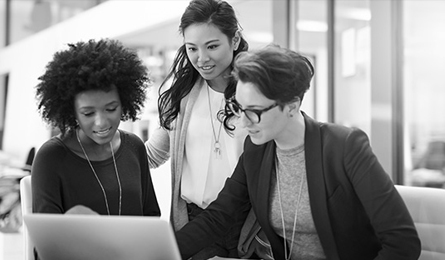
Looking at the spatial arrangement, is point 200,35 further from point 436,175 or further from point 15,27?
point 15,27

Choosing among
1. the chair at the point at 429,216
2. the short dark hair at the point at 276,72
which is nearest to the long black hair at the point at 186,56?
the short dark hair at the point at 276,72

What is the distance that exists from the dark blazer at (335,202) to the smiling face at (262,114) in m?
0.12

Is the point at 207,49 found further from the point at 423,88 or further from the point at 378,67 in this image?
the point at 423,88

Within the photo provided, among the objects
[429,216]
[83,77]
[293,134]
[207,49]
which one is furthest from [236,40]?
[429,216]

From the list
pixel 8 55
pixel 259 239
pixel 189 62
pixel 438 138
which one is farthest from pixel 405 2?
pixel 8 55

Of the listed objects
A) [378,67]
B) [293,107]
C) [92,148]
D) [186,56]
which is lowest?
[92,148]

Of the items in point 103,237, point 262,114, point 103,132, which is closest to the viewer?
point 103,237

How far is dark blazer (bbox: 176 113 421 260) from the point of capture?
151 centimetres

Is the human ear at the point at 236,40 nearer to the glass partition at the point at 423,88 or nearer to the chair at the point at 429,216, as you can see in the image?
the chair at the point at 429,216

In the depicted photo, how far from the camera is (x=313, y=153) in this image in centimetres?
166

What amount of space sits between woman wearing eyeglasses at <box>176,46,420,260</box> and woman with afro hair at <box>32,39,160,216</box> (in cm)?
25

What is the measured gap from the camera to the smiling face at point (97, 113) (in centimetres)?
165

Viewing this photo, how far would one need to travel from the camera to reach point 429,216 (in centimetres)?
170

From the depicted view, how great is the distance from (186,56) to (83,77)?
0.56 m
